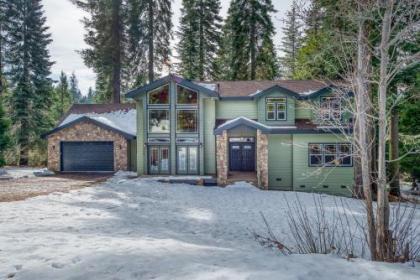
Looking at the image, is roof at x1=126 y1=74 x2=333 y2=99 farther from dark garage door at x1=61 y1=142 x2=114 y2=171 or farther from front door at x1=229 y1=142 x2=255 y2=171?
dark garage door at x1=61 y1=142 x2=114 y2=171

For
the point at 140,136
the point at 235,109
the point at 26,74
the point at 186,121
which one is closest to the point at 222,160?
the point at 186,121

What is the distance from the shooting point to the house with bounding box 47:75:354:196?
54.0 ft

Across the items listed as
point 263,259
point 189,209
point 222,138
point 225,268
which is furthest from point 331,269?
point 222,138

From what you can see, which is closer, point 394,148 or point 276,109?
point 394,148

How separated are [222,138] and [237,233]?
29.9 ft

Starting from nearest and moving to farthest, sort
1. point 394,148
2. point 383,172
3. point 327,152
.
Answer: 1. point 383,172
2. point 394,148
3. point 327,152

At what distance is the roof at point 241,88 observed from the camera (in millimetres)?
17766

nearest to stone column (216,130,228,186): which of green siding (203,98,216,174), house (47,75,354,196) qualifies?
house (47,75,354,196)

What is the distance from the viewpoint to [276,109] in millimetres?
18109

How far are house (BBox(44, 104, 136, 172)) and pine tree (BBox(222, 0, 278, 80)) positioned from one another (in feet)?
37.8

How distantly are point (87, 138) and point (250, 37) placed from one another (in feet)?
51.7

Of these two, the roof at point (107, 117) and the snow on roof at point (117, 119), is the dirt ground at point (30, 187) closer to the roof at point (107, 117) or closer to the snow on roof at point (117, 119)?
Answer: the roof at point (107, 117)

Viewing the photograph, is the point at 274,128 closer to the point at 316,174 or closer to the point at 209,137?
the point at 316,174

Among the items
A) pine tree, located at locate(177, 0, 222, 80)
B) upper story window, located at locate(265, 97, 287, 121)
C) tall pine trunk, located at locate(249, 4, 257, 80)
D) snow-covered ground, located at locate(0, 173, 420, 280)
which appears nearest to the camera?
snow-covered ground, located at locate(0, 173, 420, 280)
